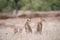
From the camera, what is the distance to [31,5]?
7.36 ft

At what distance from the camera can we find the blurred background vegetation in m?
2.21

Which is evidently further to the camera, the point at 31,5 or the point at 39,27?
the point at 31,5

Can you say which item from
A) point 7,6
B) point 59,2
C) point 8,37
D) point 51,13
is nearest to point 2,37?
point 8,37

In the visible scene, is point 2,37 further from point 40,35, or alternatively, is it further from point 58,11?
point 58,11

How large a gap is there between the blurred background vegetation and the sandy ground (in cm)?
13

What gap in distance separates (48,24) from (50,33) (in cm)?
14

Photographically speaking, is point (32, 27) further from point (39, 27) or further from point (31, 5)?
point (31, 5)

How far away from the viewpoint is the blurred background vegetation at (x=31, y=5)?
221 cm

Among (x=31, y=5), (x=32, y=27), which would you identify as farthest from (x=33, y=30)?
(x=31, y=5)

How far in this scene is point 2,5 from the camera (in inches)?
88.0

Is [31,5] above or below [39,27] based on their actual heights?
above

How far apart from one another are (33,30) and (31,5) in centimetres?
30

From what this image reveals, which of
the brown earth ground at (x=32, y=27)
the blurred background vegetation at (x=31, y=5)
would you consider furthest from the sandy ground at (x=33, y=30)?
the blurred background vegetation at (x=31, y=5)

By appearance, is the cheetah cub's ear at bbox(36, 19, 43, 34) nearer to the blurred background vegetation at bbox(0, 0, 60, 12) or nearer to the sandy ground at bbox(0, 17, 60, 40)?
the sandy ground at bbox(0, 17, 60, 40)
